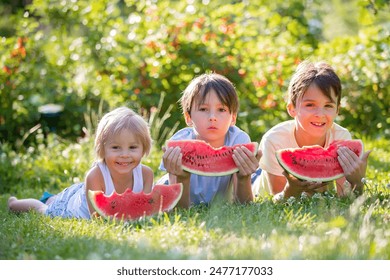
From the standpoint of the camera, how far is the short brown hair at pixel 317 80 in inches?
208

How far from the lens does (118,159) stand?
200 inches

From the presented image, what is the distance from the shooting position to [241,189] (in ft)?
16.6

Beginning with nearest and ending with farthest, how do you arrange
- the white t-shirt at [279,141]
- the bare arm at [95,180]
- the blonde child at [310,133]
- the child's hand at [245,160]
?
the child's hand at [245,160] → the blonde child at [310,133] → the bare arm at [95,180] → the white t-shirt at [279,141]

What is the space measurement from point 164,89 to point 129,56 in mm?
663

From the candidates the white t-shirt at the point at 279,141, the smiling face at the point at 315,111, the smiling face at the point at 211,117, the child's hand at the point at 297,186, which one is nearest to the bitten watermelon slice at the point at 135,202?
the smiling face at the point at 211,117

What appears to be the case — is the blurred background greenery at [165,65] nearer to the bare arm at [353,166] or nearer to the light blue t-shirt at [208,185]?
the light blue t-shirt at [208,185]

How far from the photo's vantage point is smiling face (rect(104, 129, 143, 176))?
5066 millimetres

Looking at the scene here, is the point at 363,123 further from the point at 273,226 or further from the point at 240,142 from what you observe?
the point at 273,226

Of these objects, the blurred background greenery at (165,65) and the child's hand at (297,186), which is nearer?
the child's hand at (297,186)

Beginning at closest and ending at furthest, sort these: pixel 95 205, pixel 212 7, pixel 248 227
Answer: pixel 248 227
pixel 95 205
pixel 212 7

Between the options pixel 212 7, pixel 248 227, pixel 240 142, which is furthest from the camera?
pixel 212 7

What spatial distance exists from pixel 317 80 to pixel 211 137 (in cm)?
95

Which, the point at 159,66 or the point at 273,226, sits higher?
the point at 159,66
